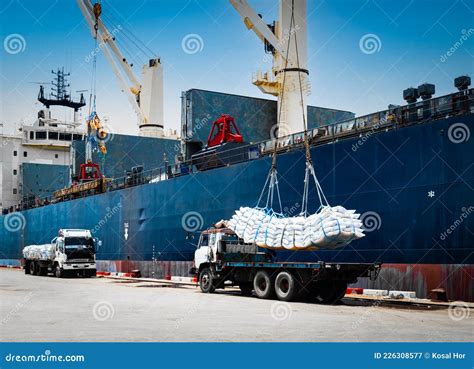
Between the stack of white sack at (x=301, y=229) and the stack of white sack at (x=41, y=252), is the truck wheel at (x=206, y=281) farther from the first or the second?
the stack of white sack at (x=41, y=252)

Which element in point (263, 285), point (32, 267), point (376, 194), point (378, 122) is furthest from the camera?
point (32, 267)

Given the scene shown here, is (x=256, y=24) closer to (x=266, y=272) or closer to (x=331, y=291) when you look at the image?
(x=266, y=272)

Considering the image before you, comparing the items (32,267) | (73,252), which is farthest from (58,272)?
(32,267)

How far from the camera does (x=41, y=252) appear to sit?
36500mm

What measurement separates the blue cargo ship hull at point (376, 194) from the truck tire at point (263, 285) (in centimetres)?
367

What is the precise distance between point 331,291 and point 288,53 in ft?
80.6

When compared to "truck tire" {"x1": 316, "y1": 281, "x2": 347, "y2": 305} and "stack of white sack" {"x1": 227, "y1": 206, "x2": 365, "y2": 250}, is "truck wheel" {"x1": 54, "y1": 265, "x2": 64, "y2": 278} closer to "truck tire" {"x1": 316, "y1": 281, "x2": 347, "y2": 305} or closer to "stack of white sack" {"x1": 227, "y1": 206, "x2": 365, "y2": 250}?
→ "stack of white sack" {"x1": 227, "y1": 206, "x2": 365, "y2": 250}

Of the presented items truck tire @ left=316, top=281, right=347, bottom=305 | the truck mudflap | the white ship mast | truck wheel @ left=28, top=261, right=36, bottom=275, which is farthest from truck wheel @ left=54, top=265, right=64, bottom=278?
the truck mudflap

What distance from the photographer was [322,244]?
58.1ft

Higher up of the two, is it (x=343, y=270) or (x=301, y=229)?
(x=301, y=229)

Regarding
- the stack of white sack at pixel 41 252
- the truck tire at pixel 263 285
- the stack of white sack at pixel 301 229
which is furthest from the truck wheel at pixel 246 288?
the stack of white sack at pixel 41 252

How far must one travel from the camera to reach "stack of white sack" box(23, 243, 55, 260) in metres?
35.2

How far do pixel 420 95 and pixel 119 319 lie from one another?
1504 centimetres

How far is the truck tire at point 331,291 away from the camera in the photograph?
18.5m
